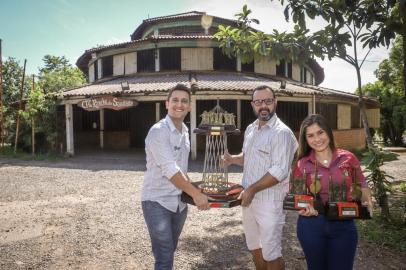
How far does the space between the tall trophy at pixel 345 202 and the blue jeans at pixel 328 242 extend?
161 millimetres

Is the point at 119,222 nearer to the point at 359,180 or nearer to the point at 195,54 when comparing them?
the point at 359,180

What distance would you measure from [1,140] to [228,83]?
13.1 meters

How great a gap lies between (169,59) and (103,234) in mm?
12931

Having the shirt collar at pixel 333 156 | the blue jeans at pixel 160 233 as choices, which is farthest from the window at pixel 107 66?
the shirt collar at pixel 333 156

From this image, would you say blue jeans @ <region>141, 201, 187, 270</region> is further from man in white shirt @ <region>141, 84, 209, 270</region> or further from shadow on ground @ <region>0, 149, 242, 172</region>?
shadow on ground @ <region>0, 149, 242, 172</region>

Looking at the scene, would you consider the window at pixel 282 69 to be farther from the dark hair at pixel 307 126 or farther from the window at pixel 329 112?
the dark hair at pixel 307 126

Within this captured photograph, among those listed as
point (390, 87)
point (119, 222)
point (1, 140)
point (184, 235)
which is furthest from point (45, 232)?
point (390, 87)

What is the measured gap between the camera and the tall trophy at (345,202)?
242 cm

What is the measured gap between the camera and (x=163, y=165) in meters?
2.68

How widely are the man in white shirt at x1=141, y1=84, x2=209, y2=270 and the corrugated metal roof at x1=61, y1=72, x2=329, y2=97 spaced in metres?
9.91

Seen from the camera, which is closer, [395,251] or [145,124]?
[395,251]

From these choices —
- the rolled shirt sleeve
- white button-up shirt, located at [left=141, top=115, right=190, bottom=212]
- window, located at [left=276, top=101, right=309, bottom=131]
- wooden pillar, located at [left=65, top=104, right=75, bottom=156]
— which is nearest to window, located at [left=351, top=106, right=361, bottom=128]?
window, located at [left=276, top=101, right=309, bottom=131]

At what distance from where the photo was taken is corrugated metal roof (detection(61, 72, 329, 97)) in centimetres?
1327

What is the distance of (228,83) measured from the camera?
46.9 feet
